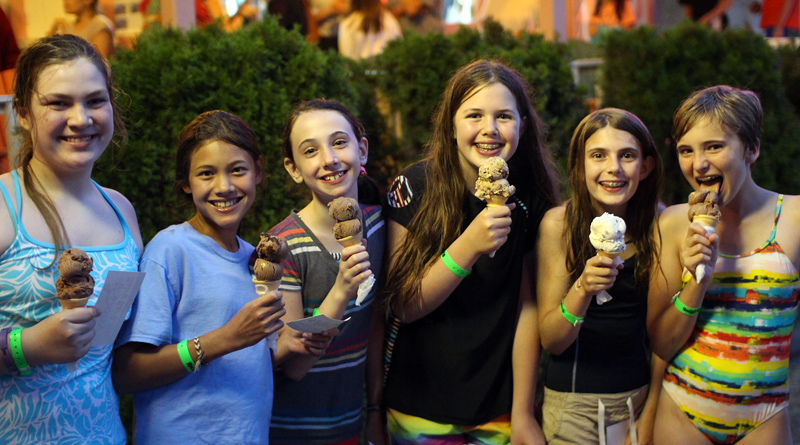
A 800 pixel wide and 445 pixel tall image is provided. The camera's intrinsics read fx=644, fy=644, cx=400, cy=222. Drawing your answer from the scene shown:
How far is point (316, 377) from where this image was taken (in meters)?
2.75

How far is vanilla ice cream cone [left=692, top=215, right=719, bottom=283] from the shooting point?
99.8 inches

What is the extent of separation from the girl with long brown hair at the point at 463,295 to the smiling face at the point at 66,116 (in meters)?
1.29

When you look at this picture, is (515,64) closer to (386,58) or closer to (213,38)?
(386,58)

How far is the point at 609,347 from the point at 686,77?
475 centimetres

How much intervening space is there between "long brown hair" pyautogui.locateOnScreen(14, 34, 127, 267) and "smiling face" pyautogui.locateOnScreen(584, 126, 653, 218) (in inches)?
80.9

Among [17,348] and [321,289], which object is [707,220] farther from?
[17,348]

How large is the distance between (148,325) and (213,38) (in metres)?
2.82

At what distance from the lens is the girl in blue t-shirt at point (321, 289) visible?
2699 millimetres

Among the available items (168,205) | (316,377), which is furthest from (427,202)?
(168,205)

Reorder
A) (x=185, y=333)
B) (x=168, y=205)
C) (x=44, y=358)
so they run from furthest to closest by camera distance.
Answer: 1. (x=168, y=205)
2. (x=185, y=333)
3. (x=44, y=358)

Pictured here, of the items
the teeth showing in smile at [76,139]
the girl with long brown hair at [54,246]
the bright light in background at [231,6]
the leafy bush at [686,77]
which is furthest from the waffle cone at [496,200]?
the bright light in background at [231,6]

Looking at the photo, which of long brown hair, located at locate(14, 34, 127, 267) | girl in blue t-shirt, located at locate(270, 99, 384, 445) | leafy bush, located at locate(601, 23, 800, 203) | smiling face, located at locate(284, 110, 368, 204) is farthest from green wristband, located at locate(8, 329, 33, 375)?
leafy bush, located at locate(601, 23, 800, 203)

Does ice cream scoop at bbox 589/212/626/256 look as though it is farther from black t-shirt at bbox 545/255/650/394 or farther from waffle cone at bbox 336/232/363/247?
waffle cone at bbox 336/232/363/247

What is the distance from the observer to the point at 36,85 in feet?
7.47
